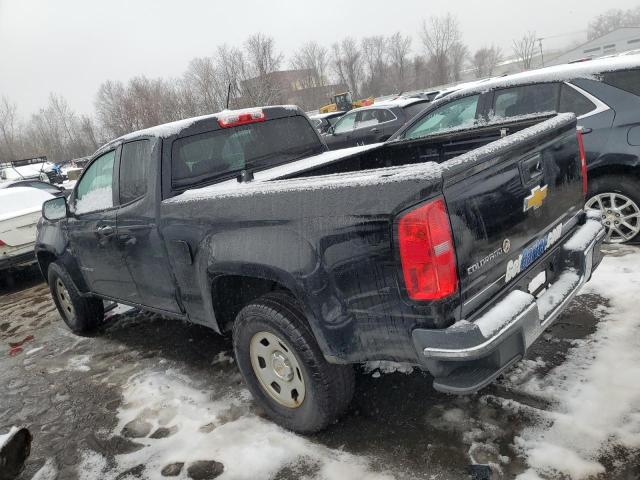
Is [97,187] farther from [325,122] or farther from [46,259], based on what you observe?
[325,122]

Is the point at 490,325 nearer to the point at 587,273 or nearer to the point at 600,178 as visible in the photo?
the point at 587,273

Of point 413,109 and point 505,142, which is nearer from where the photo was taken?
point 505,142

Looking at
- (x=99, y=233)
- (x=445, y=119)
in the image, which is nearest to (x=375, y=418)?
(x=99, y=233)

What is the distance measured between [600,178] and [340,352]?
3.52 metres

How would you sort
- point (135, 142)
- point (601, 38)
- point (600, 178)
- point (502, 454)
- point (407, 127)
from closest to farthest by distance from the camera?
point (502, 454) < point (135, 142) < point (600, 178) < point (407, 127) < point (601, 38)

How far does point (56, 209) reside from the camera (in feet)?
14.9

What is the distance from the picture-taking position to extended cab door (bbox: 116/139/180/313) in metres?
3.40

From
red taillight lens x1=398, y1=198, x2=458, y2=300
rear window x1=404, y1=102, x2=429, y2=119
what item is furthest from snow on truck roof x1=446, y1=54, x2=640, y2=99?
rear window x1=404, y1=102, x2=429, y2=119

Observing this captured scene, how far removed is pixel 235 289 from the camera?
3.11 m

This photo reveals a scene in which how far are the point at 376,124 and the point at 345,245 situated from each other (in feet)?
34.0

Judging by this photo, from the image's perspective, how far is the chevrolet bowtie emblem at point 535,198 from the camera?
8.24 feet

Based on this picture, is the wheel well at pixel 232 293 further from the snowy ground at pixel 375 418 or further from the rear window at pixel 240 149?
the rear window at pixel 240 149

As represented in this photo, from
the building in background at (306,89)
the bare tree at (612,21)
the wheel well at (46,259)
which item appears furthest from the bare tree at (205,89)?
the bare tree at (612,21)

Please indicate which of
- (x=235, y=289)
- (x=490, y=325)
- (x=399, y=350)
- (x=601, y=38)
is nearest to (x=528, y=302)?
(x=490, y=325)
